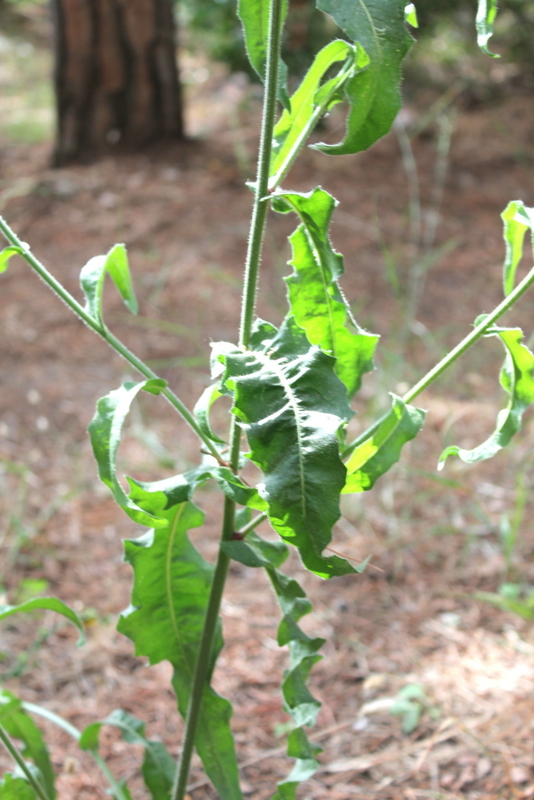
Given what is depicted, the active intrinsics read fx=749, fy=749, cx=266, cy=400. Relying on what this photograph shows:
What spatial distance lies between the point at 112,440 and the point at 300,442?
0.22m

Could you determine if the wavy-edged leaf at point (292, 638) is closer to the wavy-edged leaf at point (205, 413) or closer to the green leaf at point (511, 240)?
the wavy-edged leaf at point (205, 413)

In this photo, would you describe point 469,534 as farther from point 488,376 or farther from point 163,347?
point 163,347

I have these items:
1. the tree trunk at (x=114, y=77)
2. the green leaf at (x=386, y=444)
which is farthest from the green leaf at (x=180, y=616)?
the tree trunk at (x=114, y=77)

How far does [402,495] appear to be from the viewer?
2.47m

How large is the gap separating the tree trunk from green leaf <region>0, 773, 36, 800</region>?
3.67 m

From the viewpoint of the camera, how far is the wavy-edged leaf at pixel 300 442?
0.78 m

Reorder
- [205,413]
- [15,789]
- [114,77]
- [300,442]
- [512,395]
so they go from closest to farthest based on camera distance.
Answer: [300,442], [205,413], [512,395], [15,789], [114,77]

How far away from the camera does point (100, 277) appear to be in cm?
104

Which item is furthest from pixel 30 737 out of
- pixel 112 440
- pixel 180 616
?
pixel 112 440

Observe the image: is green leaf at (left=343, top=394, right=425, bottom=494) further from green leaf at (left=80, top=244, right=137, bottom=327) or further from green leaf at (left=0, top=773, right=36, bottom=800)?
green leaf at (left=0, top=773, right=36, bottom=800)

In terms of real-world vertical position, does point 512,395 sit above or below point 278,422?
below

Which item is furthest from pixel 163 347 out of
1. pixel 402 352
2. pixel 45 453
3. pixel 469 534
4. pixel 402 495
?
pixel 469 534

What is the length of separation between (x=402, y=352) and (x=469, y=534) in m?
1.05

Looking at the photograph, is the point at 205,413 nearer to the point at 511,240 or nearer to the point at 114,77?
the point at 511,240
